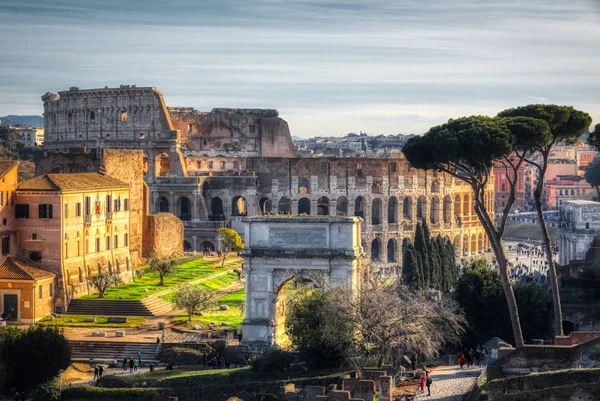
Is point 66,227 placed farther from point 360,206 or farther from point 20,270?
point 360,206

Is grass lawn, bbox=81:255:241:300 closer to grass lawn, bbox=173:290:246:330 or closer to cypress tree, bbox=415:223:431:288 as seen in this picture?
grass lawn, bbox=173:290:246:330

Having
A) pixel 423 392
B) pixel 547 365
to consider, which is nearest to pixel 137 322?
pixel 423 392

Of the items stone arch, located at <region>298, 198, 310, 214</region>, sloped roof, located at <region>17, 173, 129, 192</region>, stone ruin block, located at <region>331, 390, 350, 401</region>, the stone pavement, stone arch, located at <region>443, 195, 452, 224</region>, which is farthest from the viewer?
stone arch, located at <region>443, 195, 452, 224</region>

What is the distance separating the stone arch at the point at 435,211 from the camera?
10012cm

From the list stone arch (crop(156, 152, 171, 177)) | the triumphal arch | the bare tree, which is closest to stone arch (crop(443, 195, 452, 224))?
stone arch (crop(156, 152, 171, 177))

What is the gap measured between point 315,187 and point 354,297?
5450 centimetres

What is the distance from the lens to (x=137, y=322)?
4925 cm

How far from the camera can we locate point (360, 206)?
99.2 m

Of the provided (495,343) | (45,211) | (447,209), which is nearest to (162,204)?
(447,209)

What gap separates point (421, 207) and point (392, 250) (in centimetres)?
566

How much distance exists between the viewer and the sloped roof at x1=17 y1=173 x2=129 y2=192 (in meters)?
52.1

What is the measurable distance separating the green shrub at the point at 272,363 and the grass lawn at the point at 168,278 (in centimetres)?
1365

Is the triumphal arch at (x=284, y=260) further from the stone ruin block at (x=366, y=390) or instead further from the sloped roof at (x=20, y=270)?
the sloped roof at (x=20, y=270)

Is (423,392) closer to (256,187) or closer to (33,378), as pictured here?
(33,378)
